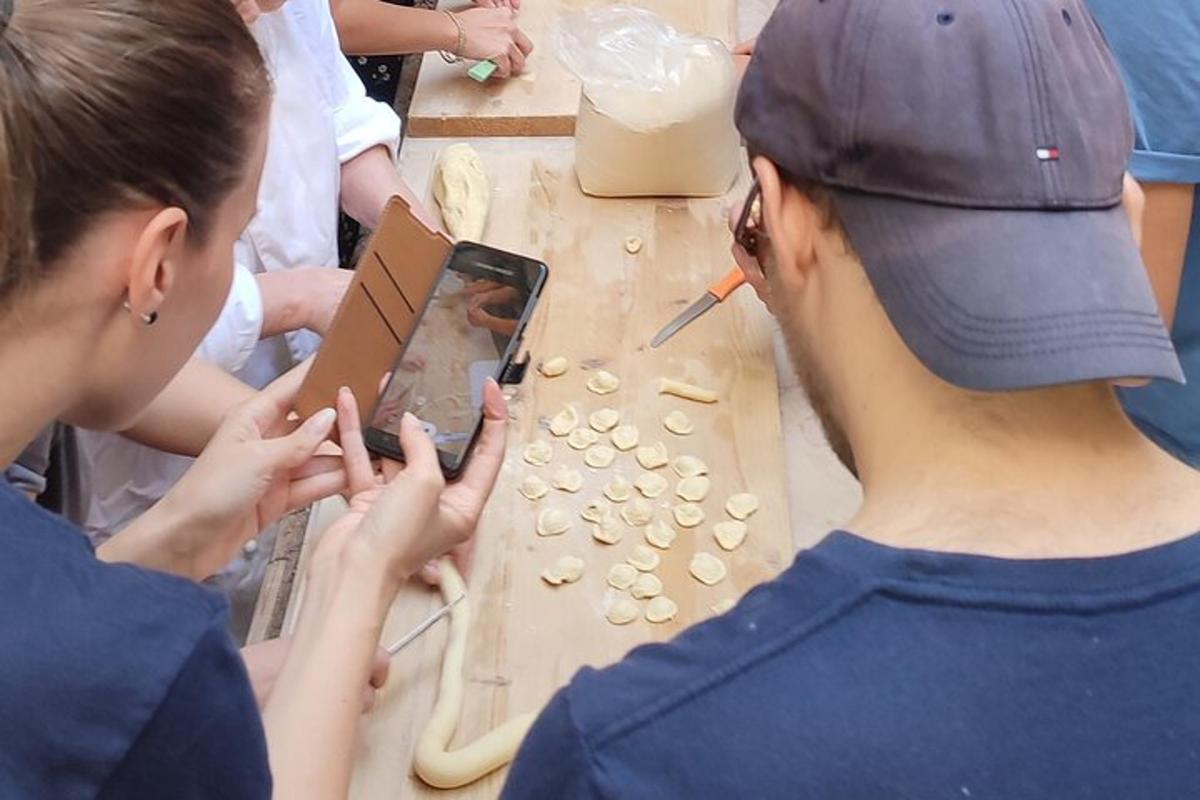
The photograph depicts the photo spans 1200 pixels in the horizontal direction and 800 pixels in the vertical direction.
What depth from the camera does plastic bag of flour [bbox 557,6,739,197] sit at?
4.37 feet

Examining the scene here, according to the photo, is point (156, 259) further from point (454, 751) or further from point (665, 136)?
point (665, 136)

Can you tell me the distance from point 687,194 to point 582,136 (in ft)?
0.48

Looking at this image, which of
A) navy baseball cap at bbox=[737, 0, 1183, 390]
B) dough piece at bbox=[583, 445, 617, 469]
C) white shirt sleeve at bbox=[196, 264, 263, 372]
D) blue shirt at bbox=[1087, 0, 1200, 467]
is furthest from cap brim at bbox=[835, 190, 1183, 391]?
white shirt sleeve at bbox=[196, 264, 263, 372]

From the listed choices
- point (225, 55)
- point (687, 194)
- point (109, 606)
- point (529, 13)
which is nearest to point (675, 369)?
point (687, 194)

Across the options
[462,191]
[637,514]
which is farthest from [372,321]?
[462,191]

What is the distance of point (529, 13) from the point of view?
5.75 feet

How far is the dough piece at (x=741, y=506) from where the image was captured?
103 cm

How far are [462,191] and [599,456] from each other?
0.46 metres

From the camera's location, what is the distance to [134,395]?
2.61 ft

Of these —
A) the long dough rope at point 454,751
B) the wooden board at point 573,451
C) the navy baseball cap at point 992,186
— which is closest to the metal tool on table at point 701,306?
the wooden board at point 573,451

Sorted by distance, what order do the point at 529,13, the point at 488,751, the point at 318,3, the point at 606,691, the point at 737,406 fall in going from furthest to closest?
the point at 529,13
the point at 318,3
the point at 737,406
the point at 488,751
the point at 606,691

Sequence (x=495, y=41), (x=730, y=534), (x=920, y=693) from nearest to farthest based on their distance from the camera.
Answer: (x=920, y=693)
(x=730, y=534)
(x=495, y=41)

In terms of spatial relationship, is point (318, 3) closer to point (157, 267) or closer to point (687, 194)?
point (687, 194)

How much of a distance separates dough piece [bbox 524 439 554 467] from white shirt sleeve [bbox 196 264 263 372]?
0.32m
